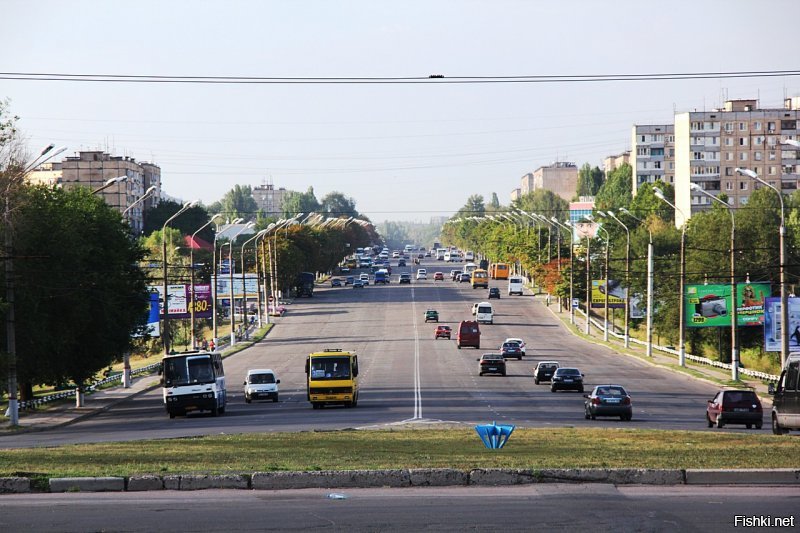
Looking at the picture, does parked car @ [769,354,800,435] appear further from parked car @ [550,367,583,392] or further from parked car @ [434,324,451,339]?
parked car @ [434,324,451,339]

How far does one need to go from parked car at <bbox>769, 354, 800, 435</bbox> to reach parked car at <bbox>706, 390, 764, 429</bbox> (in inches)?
220

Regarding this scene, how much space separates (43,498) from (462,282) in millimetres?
148029

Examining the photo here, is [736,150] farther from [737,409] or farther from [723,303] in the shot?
[737,409]

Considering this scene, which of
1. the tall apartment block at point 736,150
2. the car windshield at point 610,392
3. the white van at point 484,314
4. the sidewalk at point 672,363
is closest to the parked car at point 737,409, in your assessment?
the car windshield at point 610,392

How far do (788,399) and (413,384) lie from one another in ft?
104

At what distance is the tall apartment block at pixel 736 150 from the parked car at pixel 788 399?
518 feet

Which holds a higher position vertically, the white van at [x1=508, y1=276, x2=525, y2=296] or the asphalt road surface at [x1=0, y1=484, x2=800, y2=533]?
the white van at [x1=508, y1=276, x2=525, y2=296]

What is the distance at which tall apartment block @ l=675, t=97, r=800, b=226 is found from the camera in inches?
7195

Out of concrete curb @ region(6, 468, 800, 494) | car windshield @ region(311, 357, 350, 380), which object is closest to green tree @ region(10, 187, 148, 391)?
car windshield @ region(311, 357, 350, 380)

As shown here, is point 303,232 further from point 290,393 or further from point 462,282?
point 290,393

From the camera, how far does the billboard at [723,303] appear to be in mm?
75000

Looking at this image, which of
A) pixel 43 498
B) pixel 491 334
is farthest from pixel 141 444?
pixel 491 334

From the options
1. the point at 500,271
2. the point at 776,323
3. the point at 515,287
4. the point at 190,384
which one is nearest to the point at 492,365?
the point at 776,323

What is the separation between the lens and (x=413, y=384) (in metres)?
59.5
